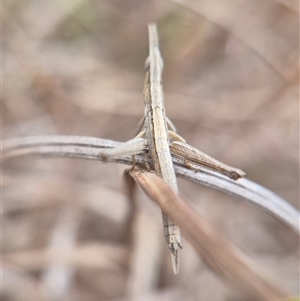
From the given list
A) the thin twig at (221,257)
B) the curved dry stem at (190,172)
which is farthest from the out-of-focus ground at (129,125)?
the thin twig at (221,257)

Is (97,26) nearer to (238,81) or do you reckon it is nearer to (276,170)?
(238,81)

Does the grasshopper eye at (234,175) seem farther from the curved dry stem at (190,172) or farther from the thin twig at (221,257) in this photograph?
the thin twig at (221,257)

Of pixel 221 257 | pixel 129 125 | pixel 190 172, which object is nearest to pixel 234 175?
pixel 190 172

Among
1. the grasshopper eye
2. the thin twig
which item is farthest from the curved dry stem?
the thin twig

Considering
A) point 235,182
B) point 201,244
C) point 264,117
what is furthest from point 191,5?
point 201,244

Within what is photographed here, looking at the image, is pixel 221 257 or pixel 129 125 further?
pixel 129 125

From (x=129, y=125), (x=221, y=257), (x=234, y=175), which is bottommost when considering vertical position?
(x=221, y=257)

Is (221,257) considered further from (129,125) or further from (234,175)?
(129,125)
